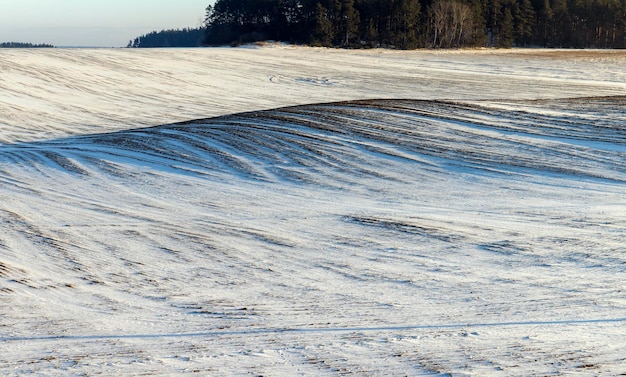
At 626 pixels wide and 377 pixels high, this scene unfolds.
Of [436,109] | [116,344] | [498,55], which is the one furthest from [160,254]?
[498,55]

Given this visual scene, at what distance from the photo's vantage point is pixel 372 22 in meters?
56.3

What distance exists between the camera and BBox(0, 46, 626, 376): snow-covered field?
6535 millimetres

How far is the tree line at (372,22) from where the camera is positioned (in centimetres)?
5553

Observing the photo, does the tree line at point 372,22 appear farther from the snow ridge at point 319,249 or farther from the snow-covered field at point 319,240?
the snow ridge at point 319,249

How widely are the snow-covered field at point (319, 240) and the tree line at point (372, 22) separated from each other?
33.1m

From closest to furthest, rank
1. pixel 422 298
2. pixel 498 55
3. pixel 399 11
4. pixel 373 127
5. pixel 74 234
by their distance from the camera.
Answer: pixel 422 298
pixel 74 234
pixel 373 127
pixel 498 55
pixel 399 11

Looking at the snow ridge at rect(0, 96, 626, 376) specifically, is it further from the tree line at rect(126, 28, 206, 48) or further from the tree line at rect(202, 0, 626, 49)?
the tree line at rect(126, 28, 206, 48)

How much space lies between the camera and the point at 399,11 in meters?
56.2

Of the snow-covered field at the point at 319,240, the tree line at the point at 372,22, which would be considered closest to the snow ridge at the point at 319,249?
the snow-covered field at the point at 319,240

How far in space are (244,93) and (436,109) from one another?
428 inches

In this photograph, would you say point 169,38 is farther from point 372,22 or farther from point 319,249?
point 319,249

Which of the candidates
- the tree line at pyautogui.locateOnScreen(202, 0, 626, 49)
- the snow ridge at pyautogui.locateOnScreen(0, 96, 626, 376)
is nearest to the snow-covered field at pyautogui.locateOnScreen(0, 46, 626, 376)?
the snow ridge at pyautogui.locateOnScreen(0, 96, 626, 376)

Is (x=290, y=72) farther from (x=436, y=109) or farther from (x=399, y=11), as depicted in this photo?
(x=399, y=11)

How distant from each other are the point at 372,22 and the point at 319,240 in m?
47.8
